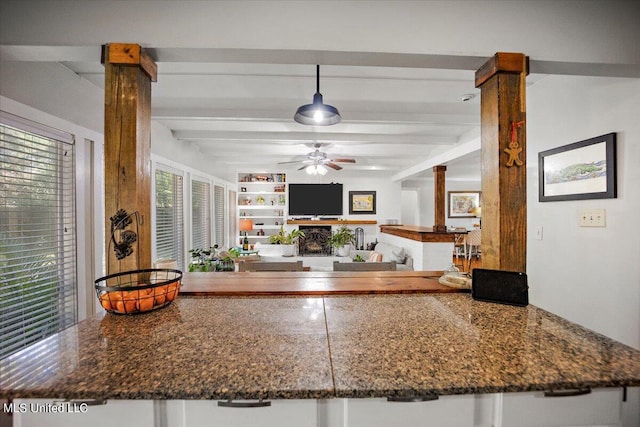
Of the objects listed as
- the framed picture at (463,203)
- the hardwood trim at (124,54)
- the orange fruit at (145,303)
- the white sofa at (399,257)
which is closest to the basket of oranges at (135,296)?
the orange fruit at (145,303)

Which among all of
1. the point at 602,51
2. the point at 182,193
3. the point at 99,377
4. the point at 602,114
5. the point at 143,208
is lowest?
the point at 99,377

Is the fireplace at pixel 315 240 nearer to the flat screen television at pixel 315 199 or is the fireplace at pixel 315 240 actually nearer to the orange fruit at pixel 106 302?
the flat screen television at pixel 315 199

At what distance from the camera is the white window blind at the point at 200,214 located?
14.4 ft

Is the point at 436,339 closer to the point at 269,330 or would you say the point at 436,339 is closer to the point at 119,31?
the point at 269,330

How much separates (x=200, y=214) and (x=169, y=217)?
103 cm

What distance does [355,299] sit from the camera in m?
1.30

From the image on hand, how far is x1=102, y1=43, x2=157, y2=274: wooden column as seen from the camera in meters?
1.30

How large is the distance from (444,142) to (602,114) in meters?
2.09

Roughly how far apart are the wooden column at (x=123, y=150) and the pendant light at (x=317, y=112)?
1.01 metres

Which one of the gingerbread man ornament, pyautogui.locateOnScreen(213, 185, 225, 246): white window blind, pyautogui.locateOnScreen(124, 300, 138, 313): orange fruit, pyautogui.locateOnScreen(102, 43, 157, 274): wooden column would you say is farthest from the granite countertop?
pyautogui.locateOnScreen(213, 185, 225, 246): white window blind

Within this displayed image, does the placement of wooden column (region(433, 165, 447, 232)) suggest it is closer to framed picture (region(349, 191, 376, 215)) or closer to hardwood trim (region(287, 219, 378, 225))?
hardwood trim (region(287, 219, 378, 225))

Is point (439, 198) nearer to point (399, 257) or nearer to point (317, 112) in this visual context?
point (399, 257)

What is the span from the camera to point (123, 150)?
131cm

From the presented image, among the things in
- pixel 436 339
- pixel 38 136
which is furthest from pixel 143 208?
pixel 436 339
